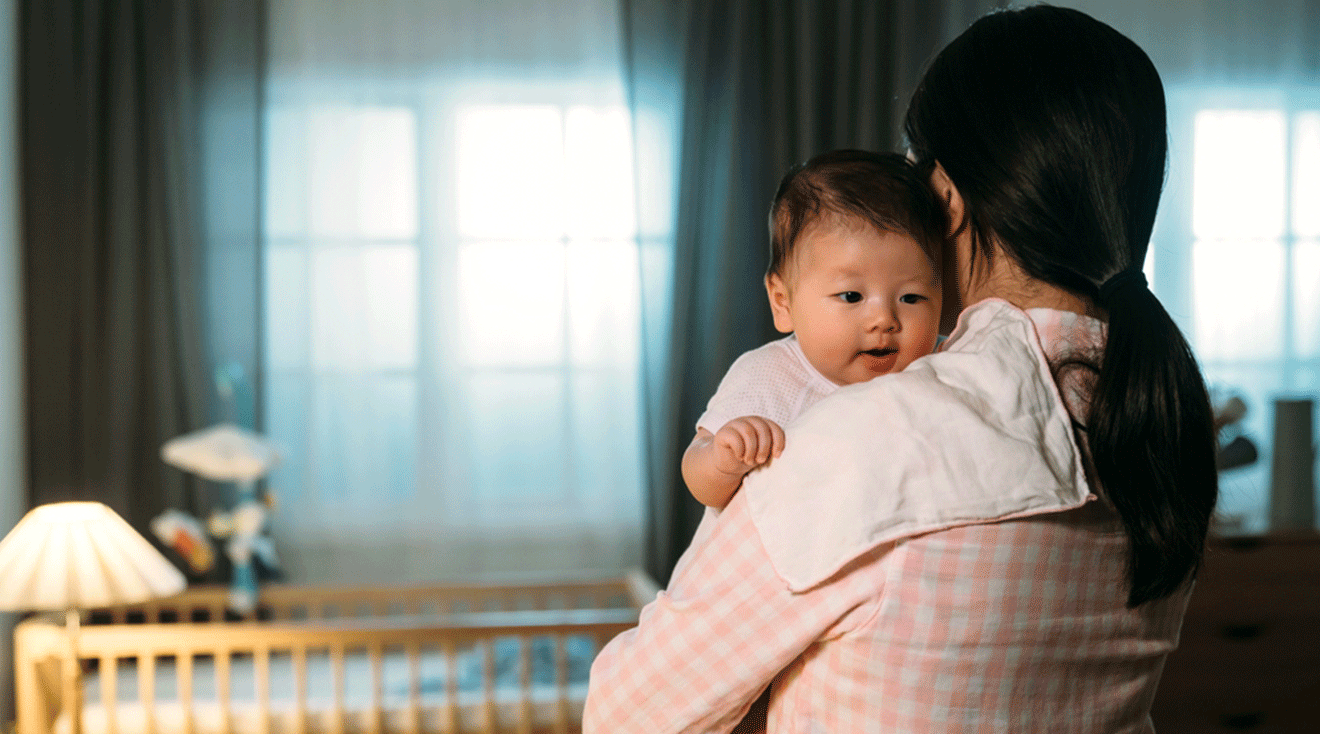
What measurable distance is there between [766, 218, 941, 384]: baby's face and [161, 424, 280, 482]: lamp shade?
1.95 metres

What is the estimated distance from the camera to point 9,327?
98.3 inches

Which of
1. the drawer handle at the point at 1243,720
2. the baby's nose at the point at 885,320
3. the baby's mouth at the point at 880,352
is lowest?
the drawer handle at the point at 1243,720

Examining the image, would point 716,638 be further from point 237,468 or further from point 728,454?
point 237,468

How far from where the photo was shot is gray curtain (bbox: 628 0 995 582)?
2.76 meters

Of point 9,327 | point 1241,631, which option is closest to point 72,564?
point 9,327

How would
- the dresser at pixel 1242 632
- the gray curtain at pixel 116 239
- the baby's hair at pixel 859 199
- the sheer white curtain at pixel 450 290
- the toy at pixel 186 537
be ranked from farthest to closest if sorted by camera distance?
the sheer white curtain at pixel 450 290, the gray curtain at pixel 116 239, the toy at pixel 186 537, the dresser at pixel 1242 632, the baby's hair at pixel 859 199

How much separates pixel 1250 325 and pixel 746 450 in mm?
3033

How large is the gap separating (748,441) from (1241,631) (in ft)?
6.44

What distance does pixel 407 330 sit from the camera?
2760 mm

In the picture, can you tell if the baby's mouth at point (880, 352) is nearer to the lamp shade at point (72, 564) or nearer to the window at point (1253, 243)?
the lamp shade at point (72, 564)

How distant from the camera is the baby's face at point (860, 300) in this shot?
2.67ft

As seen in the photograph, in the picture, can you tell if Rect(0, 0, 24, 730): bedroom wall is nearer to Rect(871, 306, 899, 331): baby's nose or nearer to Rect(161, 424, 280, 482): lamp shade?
Rect(161, 424, 280, 482): lamp shade

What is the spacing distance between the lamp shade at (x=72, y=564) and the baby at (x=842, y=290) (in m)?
1.51

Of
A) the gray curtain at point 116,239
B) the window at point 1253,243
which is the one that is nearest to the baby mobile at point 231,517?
the gray curtain at point 116,239
